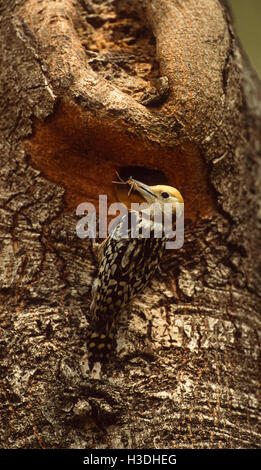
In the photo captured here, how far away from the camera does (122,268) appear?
2.21m

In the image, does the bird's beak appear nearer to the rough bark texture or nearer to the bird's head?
the bird's head

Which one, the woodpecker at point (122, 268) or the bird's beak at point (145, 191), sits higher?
the bird's beak at point (145, 191)

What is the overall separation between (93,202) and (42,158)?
322 mm

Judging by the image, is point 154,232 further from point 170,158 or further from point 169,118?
point 169,118

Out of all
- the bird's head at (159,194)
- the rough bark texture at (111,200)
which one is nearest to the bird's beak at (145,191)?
the bird's head at (159,194)

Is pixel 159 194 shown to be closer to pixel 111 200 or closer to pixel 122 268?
pixel 111 200

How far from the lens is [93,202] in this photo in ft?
8.11

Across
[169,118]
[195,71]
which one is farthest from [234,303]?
[195,71]

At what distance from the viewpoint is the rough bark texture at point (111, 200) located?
6.89 feet

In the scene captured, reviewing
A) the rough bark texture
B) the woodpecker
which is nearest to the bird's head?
the woodpecker

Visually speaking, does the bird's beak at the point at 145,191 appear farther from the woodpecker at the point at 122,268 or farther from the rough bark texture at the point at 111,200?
the rough bark texture at the point at 111,200

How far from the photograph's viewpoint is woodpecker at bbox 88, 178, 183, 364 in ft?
7.16

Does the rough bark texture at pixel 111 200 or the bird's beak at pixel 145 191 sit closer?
Result: the rough bark texture at pixel 111 200

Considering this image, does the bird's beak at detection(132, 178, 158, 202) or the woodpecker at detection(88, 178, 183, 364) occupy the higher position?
the bird's beak at detection(132, 178, 158, 202)
